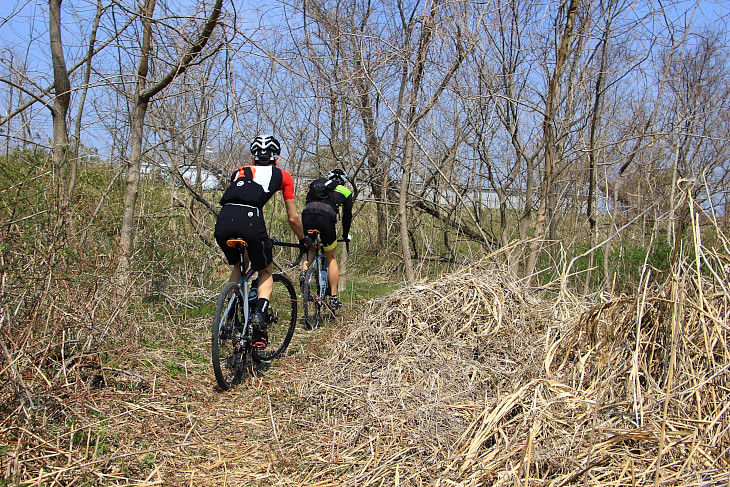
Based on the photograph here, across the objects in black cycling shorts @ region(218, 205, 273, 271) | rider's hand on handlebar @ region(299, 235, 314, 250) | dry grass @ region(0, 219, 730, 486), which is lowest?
dry grass @ region(0, 219, 730, 486)

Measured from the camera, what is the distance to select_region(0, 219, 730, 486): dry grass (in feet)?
8.59

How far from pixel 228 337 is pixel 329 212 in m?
2.21

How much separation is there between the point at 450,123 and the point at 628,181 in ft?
21.1

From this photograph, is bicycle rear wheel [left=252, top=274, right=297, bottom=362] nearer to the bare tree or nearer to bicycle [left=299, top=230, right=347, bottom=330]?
bicycle [left=299, top=230, right=347, bottom=330]

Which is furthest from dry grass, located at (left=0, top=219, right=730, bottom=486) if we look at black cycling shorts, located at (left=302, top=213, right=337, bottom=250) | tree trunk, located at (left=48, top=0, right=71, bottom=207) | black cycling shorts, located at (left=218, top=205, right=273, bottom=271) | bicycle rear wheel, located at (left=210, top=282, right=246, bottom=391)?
tree trunk, located at (left=48, top=0, right=71, bottom=207)

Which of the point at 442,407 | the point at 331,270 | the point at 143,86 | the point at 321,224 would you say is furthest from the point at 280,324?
the point at 442,407

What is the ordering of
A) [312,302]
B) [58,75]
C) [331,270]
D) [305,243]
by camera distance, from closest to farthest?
[58,75] → [305,243] → [312,302] → [331,270]

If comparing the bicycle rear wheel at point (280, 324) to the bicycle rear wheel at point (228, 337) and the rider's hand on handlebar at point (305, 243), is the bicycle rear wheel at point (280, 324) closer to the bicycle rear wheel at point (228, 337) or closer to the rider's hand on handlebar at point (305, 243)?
the bicycle rear wheel at point (228, 337)

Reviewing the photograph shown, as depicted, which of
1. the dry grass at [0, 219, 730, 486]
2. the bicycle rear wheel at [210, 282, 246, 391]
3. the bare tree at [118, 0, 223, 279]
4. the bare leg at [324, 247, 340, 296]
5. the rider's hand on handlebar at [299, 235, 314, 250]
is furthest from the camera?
the bare leg at [324, 247, 340, 296]

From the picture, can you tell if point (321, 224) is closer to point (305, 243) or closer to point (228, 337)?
point (305, 243)

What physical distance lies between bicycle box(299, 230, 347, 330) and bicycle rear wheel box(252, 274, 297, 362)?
253mm

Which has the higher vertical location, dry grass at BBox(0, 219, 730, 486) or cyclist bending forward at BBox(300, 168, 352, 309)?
cyclist bending forward at BBox(300, 168, 352, 309)

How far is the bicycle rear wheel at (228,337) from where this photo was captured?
3.92 meters

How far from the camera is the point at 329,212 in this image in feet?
19.7
